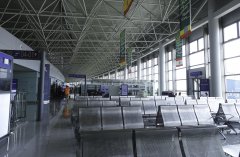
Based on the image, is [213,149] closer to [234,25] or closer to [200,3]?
[234,25]

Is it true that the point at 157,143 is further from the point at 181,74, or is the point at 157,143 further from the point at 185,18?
the point at 181,74

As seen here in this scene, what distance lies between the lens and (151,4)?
15578mm

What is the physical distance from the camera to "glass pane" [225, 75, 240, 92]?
13867 mm

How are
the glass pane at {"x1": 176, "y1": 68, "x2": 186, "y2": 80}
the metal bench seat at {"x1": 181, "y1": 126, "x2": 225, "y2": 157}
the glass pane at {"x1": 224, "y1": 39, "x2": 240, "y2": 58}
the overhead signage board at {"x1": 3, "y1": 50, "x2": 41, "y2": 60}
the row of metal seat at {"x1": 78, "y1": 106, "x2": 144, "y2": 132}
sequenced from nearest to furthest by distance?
the metal bench seat at {"x1": 181, "y1": 126, "x2": 225, "y2": 157} → the row of metal seat at {"x1": 78, "y1": 106, "x2": 144, "y2": 132} → the overhead signage board at {"x1": 3, "y1": 50, "x2": 41, "y2": 60} → the glass pane at {"x1": 224, "y1": 39, "x2": 240, "y2": 58} → the glass pane at {"x1": 176, "y1": 68, "x2": 186, "y2": 80}

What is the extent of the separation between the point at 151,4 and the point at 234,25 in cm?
592

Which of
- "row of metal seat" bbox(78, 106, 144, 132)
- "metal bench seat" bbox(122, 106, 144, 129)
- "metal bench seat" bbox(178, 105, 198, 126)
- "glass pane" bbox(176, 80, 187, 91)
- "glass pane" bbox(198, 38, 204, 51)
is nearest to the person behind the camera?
"row of metal seat" bbox(78, 106, 144, 132)

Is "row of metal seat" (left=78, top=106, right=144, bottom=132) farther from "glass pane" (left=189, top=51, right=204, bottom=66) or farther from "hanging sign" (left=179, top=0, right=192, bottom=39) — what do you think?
"glass pane" (left=189, top=51, right=204, bottom=66)

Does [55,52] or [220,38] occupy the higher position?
[55,52]

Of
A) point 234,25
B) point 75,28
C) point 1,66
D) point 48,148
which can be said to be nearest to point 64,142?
point 48,148

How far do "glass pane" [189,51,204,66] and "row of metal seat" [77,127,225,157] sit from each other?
15903mm

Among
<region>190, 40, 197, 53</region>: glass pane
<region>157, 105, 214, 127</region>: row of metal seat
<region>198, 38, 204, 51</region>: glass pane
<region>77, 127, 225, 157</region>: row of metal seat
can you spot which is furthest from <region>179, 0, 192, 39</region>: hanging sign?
<region>190, 40, 197, 53</region>: glass pane

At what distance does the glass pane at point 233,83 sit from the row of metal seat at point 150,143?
12841mm

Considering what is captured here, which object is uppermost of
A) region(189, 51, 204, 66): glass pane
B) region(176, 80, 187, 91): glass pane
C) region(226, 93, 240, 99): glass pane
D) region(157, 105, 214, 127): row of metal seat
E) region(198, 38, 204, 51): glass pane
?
region(198, 38, 204, 51): glass pane

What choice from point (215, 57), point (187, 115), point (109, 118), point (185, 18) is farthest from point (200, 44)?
point (109, 118)
